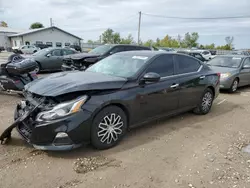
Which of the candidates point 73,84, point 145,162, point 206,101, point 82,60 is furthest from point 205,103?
point 82,60

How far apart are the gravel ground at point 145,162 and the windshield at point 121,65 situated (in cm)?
119

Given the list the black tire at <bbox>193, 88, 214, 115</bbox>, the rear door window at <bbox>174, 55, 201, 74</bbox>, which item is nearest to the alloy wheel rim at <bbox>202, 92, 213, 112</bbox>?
the black tire at <bbox>193, 88, 214, 115</bbox>

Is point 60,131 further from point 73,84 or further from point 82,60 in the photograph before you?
point 82,60

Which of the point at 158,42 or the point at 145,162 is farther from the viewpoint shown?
the point at 158,42

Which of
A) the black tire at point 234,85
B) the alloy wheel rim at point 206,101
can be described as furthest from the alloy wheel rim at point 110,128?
the black tire at point 234,85

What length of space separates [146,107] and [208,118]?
218 cm

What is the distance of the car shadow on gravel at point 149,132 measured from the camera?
3.46 m

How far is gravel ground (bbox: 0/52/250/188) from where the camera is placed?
2.82 metres

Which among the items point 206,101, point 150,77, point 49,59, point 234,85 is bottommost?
point 234,85

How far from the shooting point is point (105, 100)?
11.2 ft

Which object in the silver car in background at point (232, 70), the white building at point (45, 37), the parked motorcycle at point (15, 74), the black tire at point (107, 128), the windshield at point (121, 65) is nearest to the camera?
the black tire at point (107, 128)

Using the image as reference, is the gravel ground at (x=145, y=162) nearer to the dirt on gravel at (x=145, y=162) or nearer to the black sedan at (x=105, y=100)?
the dirt on gravel at (x=145, y=162)

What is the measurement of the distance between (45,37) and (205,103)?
3998 cm

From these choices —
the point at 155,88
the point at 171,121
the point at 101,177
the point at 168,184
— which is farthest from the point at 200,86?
the point at 101,177
